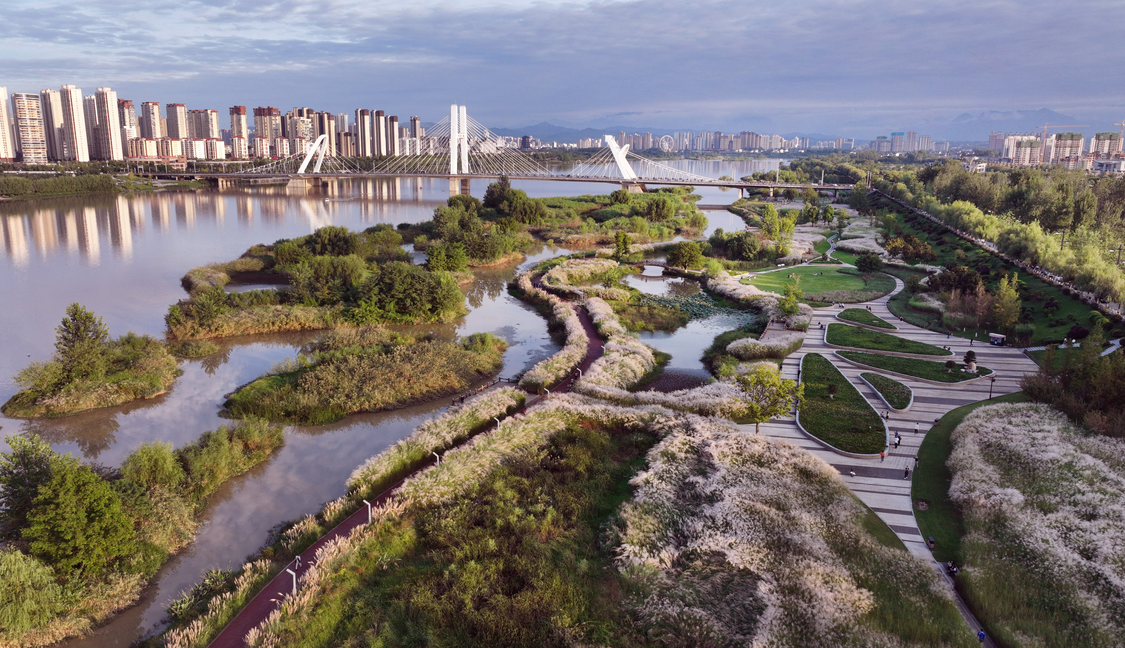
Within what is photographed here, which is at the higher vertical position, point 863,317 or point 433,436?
point 863,317

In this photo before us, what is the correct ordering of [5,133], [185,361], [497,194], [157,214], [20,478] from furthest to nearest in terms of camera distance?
[5,133] < [157,214] < [497,194] < [185,361] < [20,478]

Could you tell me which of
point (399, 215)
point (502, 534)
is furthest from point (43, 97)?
point (502, 534)

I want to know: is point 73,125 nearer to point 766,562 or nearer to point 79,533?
point 79,533

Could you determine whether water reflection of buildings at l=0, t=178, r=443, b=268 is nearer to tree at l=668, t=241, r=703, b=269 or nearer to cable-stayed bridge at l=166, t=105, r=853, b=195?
cable-stayed bridge at l=166, t=105, r=853, b=195

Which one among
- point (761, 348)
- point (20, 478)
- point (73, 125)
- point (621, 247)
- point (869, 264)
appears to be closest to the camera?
point (20, 478)

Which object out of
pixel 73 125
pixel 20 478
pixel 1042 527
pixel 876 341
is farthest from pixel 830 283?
pixel 73 125
